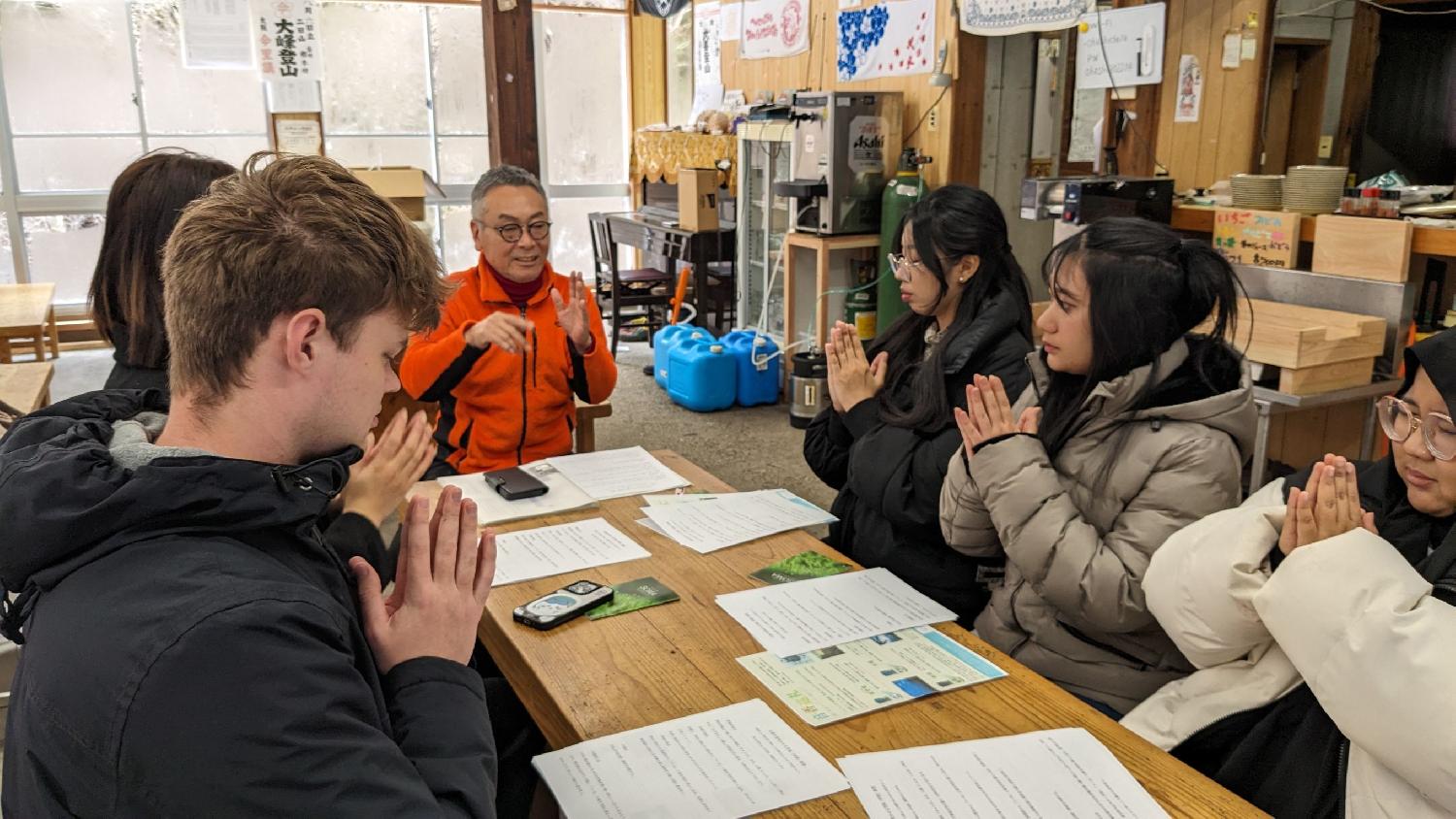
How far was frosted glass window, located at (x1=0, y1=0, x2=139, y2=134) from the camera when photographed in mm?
6871

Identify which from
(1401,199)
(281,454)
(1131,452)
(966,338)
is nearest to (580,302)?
(966,338)

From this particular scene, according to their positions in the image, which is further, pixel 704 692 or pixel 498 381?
pixel 498 381

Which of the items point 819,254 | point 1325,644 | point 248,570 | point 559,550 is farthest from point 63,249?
point 1325,644

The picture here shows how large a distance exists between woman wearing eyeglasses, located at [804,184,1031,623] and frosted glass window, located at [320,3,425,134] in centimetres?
642

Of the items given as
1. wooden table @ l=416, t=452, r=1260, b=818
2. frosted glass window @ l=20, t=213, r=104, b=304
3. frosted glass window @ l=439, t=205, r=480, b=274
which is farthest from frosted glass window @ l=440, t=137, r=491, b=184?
wooden table @ l=416, t=452, r=1260, b=818

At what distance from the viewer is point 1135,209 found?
3898 millimetres

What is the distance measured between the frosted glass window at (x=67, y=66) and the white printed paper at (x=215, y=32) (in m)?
3.20

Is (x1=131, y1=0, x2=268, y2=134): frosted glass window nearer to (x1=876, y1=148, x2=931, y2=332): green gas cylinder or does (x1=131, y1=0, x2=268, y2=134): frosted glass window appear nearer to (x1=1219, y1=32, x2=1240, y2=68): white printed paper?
(x1=876, y1=148, x2=931, y2=332): green gas cylinder

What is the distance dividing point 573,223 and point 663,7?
8.13 feet

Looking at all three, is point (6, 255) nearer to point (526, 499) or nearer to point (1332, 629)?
point (526, 499)

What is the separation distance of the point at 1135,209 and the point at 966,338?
216 centimetres

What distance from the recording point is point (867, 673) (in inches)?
54.5

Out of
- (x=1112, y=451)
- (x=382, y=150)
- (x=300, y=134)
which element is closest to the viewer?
(x=1112, y=451)

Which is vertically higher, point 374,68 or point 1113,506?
point 374,68
